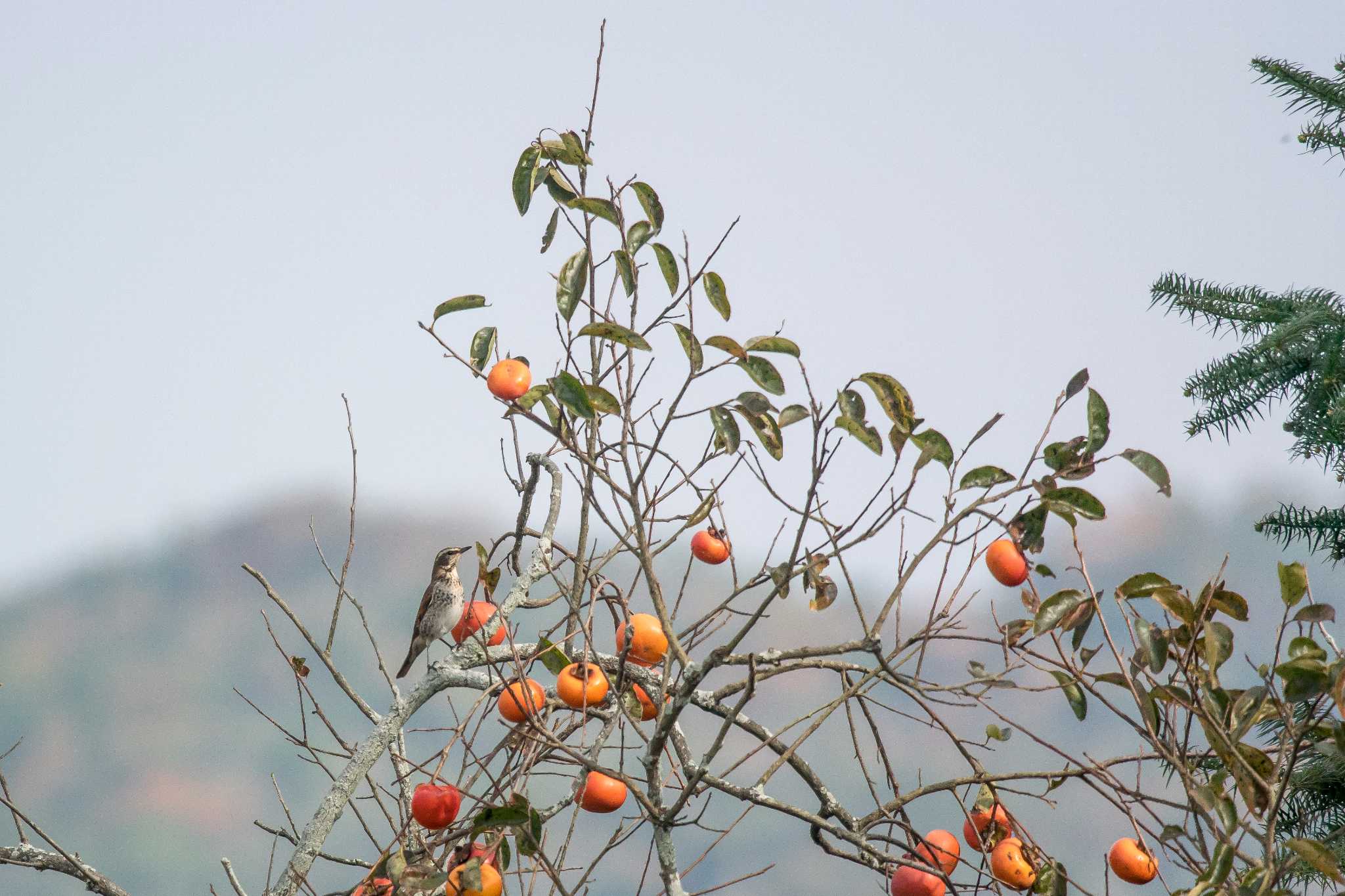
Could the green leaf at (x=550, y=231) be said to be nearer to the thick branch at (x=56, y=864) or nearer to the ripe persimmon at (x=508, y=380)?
the ripe persimmon at (x=508, y=380)

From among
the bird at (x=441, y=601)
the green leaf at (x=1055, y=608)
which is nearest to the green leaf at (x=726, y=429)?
the green leaf at (x=1055, y=608)

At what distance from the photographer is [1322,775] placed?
6.12 feet

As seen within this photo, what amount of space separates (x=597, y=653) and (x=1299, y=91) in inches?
76.2

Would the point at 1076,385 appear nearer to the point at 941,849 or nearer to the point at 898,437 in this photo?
the point at 898,437

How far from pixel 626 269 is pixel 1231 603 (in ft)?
3.15

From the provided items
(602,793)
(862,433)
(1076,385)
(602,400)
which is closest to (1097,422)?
(1076,385)

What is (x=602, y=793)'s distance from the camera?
5.24 ft

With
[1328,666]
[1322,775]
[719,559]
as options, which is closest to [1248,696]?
[1328,666]

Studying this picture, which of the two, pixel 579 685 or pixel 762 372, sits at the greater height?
pixel 762 372

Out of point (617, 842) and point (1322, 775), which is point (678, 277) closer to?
point (617, 842)

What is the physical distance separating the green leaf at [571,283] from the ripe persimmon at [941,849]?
97 centimetres

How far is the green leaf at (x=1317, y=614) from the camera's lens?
142 cm

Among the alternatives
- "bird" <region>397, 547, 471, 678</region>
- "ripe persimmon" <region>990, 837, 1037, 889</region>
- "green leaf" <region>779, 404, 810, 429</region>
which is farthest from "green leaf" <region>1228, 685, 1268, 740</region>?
"bird" <region>397, 547, 471, 678</region>

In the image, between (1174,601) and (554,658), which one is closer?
(1174,601)
